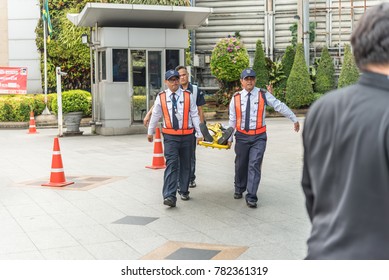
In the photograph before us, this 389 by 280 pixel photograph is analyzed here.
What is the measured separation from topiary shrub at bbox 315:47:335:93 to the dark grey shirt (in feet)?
88.5

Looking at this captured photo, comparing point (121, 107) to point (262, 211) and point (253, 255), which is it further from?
point (253, 255)

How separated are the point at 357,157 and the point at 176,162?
20.0 ft

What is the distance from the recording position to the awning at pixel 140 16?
18500mm

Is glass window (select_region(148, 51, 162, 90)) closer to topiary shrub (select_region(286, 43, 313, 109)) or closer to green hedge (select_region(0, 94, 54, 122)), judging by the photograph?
green hedge (select_region(0, 94, 54, 122))

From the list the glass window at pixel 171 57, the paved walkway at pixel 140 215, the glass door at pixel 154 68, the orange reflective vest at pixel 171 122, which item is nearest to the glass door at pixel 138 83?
the glass door at pixel 154 68

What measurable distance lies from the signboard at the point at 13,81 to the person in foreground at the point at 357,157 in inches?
1024

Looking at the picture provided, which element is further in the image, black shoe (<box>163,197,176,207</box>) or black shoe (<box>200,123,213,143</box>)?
black shoe (<box>200,123,213,143</box>)

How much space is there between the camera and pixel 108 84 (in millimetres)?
19547

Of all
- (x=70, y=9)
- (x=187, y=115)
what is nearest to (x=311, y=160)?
(x=187, y=115)

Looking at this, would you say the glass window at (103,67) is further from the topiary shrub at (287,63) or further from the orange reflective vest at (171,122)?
the orange reflective vest at (171,122)

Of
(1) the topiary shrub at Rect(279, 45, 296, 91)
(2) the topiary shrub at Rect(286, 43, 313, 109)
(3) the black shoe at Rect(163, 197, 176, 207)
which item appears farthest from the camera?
(1) the topiary shrub at Rect(279, 45, 296, 91)

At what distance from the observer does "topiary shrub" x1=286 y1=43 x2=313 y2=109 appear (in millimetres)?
27516

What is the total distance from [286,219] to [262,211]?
1.72ft

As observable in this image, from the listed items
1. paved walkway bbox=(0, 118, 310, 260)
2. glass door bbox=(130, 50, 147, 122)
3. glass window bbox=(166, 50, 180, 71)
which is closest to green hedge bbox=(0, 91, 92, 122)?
glass door bbox=(130, 50, 147, 122)
